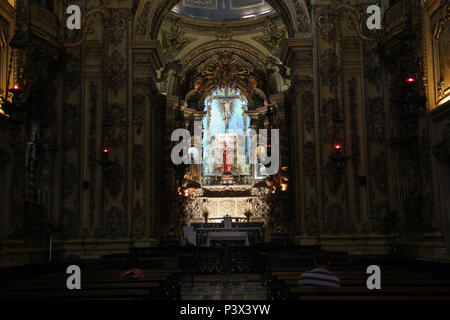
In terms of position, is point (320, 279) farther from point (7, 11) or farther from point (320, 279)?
point (7, 11)

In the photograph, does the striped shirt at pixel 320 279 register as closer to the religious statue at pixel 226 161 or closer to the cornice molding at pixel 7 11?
the cornice molding at pixel 7 11

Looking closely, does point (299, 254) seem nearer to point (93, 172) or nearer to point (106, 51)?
point (93, 172)

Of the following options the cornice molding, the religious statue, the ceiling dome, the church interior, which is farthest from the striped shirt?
the religious statue

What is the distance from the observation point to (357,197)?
13.7 meters

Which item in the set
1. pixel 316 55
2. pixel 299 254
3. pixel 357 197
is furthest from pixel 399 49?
pixel 299 254

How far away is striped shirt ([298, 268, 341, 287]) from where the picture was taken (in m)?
5.62

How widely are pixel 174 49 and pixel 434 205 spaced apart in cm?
1508

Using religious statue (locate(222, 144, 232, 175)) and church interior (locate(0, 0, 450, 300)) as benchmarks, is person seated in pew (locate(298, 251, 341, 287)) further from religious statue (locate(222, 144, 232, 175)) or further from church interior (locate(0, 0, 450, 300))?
religious statue (locate(222, 144, 232, 175))

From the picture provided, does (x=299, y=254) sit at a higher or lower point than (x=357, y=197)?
lower

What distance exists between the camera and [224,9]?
23.6 m

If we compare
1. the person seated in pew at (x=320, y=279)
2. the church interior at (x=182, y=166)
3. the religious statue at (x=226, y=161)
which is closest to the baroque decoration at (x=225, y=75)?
the religious statue at (x=226, y=161)

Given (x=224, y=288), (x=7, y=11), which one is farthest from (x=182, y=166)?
(x=7, y=11)

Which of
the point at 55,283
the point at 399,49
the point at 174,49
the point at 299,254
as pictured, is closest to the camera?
the point at 55,283

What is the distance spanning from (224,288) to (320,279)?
5.90 meters
